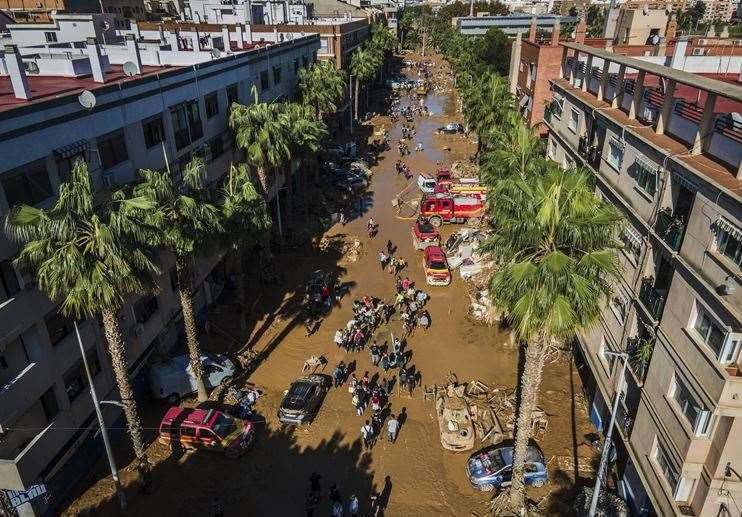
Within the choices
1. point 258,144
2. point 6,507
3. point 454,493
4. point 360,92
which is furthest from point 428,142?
point 6,507

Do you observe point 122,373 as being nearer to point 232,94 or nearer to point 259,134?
point 259,134

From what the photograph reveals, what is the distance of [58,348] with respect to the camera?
18938 mm

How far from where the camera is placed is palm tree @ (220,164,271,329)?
23.5 metres

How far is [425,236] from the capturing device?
126ft

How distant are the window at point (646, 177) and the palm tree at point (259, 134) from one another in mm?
20467

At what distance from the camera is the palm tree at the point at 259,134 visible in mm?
30578

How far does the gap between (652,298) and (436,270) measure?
1731 centimetres

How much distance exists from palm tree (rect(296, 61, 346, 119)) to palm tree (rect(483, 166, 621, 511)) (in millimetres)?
37066

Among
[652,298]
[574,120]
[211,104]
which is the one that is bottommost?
[652,298]

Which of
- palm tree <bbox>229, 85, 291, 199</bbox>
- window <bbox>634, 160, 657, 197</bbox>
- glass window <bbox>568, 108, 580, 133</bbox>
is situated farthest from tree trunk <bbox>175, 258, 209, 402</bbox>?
glass window <bbox>568, 108, 580, 133</bbox>

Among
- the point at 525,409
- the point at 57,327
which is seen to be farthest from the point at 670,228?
the point at 57,327

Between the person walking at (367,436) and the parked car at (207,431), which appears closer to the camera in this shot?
the parked car at (207,431)

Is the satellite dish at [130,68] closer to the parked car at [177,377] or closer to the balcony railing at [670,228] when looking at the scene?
the parked car at [177,377]

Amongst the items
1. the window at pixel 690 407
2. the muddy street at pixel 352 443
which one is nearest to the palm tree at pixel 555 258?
the window at pixel 690 407
